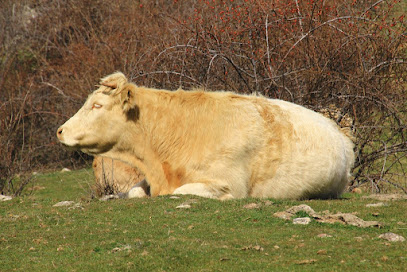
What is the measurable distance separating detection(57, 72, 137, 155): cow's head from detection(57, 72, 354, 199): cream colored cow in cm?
1

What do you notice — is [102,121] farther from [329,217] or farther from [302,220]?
[329,217]

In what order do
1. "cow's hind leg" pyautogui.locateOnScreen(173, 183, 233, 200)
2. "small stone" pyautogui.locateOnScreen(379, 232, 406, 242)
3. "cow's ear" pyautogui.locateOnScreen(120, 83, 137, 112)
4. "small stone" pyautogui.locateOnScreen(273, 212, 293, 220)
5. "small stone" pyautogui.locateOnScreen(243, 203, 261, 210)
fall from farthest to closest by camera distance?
"cow's ear" pyautogui.locateOnScreen(120, 83, 137, 112), "cow's hind leg" pyautogui.locateOnScreen(173, 183, 233, 200), "small stone" pyautogui.locateOnScreen(243, 203, 261, 210), "small stone" pyautogui.locateOnScreen(273, 212, 293, 220), "small stone" pyautogui.locateOnScreen(379, 232, 406, 242)

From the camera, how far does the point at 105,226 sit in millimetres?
7508

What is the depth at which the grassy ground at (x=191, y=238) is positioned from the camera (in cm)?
582

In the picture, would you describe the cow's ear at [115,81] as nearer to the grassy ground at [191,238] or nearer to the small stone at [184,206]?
the grassy ground at [191,238]

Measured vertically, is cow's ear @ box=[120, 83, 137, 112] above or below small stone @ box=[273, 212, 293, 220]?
above

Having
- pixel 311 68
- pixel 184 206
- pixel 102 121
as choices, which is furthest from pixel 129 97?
pixel 311 68

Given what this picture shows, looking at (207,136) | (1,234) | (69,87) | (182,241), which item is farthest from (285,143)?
(69,87)

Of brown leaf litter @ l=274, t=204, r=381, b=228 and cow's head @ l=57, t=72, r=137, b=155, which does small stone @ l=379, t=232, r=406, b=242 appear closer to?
brown leaf litter @ l=274, t=204, r=381, b=228

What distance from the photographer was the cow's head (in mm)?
9617

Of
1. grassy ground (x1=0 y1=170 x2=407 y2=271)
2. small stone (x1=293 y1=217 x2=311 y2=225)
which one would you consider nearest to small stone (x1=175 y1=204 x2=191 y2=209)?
grassy ground (x1=0 y1=170 x2=407 y2=271)

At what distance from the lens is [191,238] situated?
6.66m

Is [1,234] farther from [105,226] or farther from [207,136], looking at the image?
[207,136]

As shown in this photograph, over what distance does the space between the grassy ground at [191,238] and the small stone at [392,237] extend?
0.27ft
